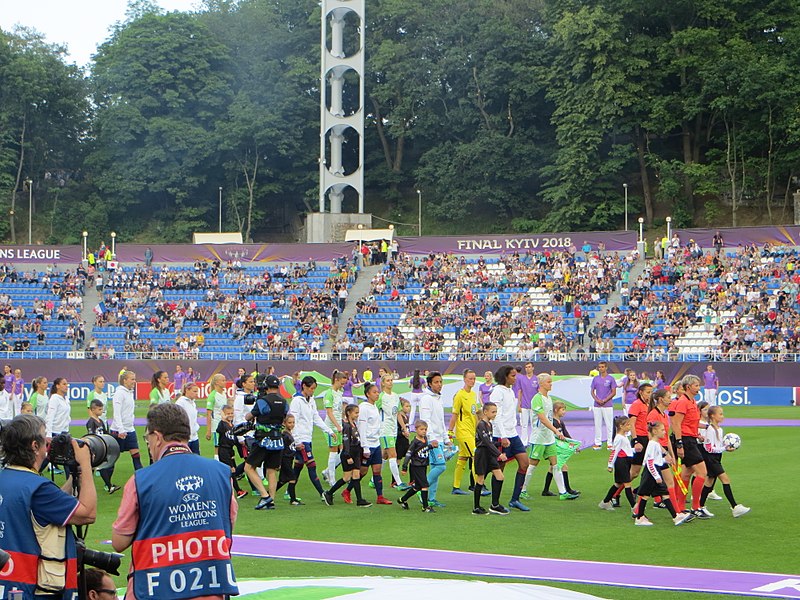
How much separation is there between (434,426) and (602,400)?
8.75 m

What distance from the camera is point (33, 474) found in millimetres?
6738

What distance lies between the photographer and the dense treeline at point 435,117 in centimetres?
6956

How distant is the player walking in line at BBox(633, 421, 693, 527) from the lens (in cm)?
1577

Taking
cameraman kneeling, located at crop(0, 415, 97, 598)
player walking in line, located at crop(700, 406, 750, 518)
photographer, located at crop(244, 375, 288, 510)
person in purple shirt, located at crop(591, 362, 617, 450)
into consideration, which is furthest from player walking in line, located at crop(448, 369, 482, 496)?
cameraman kneeling, located at crop(0, 415, 97, 598)

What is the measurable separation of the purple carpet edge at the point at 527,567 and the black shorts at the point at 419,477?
2.92 m

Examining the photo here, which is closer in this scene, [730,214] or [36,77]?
[730,214]

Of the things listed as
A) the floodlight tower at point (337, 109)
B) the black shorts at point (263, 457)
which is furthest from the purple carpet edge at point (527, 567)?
the floodlight tower at point (337, 109)

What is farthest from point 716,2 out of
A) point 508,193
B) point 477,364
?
point 477,364

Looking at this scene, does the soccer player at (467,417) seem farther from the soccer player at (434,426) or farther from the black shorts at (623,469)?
the black shorts at (623,469)

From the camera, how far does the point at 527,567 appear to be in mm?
12852

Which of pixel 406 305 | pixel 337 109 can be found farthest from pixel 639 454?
pixel 337 109

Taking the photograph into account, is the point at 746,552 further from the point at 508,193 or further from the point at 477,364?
the point at 508,193

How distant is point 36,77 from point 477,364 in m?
54.3

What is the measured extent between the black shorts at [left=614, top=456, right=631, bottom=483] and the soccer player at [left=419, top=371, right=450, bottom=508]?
2.68 metres
